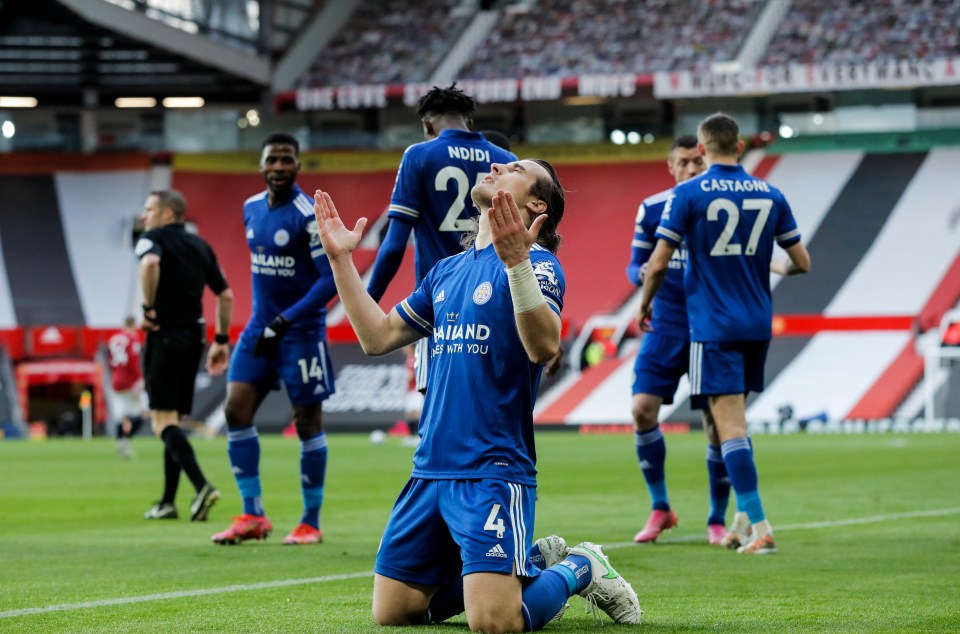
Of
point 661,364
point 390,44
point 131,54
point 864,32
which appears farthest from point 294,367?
point 390,44

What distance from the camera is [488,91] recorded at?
39.4 metres

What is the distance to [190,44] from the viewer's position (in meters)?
37.4

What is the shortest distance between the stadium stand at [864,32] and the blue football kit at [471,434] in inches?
1321

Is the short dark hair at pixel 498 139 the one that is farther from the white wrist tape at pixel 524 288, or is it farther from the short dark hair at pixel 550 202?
the white wrist tape at pixel 524 288

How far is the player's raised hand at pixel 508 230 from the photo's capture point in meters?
4.48

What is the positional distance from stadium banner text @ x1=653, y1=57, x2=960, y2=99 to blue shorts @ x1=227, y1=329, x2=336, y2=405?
96.8ft

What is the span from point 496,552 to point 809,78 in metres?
33.3

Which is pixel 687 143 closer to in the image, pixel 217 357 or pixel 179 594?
pixel 217 357

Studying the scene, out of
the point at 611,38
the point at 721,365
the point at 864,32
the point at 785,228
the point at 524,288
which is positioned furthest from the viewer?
the point at 611,38

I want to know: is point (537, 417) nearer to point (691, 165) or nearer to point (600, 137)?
point (600, 137)

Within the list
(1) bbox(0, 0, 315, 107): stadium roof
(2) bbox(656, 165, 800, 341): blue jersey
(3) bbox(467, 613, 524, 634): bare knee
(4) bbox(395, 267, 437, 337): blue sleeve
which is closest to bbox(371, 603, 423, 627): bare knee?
(3) bbox(467, 613, 524, 634): bare knee

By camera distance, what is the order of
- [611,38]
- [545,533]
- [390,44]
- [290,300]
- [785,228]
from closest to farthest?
1. [785,228]
2. [545,533]
3. [290,300]
4. [611,38]
5. [390,44]

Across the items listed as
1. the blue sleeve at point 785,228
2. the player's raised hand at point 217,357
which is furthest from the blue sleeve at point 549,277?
the player's raised hand at point 217,357

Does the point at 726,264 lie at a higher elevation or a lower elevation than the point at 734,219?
lower
